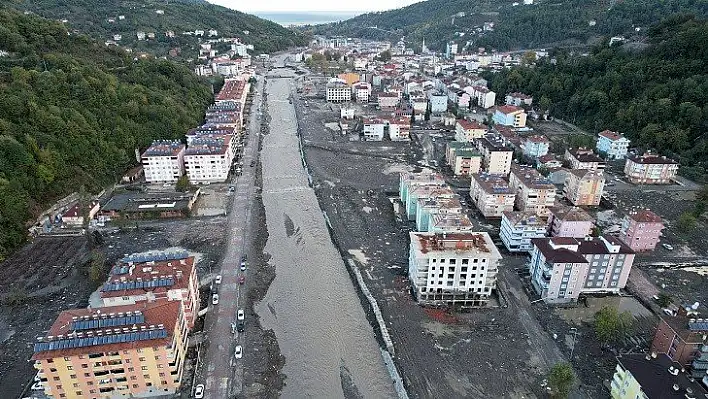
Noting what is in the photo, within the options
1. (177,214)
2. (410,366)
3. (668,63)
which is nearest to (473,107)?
(668,63)

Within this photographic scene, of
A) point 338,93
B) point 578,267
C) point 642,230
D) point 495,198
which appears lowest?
point 642,230

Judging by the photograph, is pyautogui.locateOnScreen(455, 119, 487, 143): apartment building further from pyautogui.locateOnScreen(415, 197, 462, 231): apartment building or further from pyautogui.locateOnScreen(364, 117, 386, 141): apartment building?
pyautogui.locateOnScreen(415, 197, 462, 231): apartment building

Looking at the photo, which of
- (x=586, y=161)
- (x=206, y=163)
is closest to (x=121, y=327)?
(x=206, y=163)

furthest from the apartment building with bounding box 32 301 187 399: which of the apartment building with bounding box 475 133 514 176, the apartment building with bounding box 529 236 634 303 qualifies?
the apartment building with bounding box 475 133 514 176

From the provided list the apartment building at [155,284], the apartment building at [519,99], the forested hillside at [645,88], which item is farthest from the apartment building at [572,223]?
the apartment building at [519,99]

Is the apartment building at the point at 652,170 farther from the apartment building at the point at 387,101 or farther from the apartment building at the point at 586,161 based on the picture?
the apartment building at the point at 387,101

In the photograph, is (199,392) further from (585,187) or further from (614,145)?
(614,145)

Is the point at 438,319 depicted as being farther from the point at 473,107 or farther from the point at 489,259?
the point at 473,107
